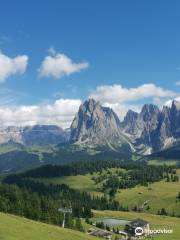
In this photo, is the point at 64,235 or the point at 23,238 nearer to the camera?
the point at 23,238

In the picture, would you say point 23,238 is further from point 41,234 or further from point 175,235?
point 175,235

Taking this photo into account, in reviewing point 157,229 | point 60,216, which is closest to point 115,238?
point 60,216

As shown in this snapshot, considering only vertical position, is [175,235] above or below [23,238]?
below

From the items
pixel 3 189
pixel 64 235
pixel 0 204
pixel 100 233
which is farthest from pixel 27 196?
pixel 64 235

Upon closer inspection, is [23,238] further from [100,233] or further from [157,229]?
[157,229]

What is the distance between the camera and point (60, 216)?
166375 mm

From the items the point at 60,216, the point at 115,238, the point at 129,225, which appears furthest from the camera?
the point at 129,225

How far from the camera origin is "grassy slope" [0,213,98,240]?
10319 centimetres

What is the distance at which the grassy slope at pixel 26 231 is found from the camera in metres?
103

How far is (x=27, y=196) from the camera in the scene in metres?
181

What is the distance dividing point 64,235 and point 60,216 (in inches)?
2063

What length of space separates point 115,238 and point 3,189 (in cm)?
5522

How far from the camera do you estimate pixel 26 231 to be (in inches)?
4326

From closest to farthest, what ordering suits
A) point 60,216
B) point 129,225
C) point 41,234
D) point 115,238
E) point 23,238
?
point 23,238, point 41,234, point 115,238, point 60,216, point 129,225
